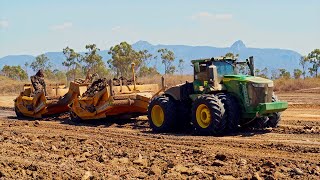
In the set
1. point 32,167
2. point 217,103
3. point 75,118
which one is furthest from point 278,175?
point 75,118

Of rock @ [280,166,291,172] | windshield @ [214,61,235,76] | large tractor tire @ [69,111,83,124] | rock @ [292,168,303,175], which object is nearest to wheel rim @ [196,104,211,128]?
windshield @ [214,61,235,76]

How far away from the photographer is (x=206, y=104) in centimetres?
1127

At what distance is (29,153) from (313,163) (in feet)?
17.9

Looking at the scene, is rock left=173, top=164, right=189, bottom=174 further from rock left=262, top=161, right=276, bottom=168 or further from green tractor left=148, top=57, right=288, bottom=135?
green tractor left=148, top=57, right=288, bottom=135

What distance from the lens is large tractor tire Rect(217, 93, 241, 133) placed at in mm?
11188

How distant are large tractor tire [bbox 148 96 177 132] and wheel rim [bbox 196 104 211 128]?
1.03m

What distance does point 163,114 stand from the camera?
12.6 meters

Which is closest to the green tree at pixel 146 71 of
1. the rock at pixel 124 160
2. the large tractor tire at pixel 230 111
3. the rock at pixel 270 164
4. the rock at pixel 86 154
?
the large tractor tire at pixel 230 111

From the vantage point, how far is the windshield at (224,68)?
39.5 ft

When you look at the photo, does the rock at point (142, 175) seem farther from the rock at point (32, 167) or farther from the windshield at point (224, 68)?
the windshield at point (224, 68)

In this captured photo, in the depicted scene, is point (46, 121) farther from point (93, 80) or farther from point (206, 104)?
point (206, 104)

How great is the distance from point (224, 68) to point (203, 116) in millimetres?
1433

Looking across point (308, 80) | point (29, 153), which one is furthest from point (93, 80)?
point (308, 80)

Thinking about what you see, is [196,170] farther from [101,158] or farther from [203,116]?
[203,116]
